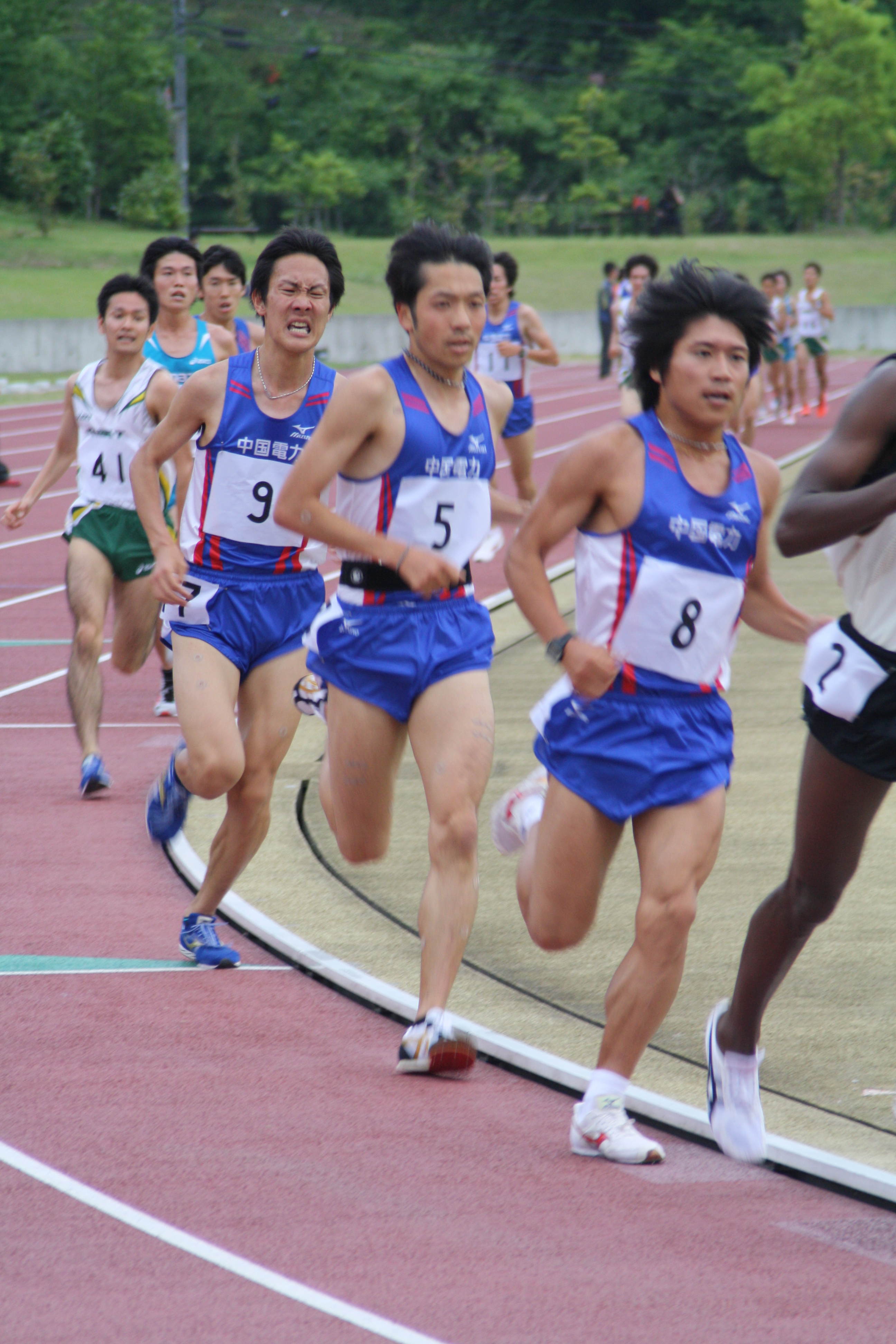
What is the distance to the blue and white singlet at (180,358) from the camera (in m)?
8.49

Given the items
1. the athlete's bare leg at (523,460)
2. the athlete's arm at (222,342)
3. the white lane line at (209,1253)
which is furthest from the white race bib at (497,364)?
the white lane line at (209,1253)

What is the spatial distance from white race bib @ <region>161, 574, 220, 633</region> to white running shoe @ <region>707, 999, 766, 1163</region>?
91.0 inches

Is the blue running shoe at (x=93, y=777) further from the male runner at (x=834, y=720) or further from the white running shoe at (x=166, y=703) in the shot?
the male runner at (x=834, y=720)

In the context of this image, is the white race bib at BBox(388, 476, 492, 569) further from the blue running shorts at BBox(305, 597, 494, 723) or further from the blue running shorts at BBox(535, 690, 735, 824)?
the blue running shorts at BBox(535, 690, 735, 824)

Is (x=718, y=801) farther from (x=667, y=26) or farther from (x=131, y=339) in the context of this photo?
(x=667, y=26)

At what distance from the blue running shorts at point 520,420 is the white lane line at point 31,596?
147 inches

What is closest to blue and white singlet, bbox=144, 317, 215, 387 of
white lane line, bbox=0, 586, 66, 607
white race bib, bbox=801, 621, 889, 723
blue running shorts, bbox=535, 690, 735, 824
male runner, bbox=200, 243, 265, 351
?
male runner, bbox=200, 243, 265, 351

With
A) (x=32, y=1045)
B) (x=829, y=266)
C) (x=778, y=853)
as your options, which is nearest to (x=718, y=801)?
(x=32, y=1045)

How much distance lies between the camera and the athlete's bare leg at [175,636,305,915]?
5629 mm

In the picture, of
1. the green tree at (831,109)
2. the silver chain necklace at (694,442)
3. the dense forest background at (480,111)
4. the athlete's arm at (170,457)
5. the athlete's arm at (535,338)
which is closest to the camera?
the silver chain necklace at (694,442)

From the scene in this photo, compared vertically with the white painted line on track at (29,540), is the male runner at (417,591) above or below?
above

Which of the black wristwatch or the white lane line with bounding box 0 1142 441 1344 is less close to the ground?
the black wristwatch

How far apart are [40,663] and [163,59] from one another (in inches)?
2746

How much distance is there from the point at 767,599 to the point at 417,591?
0.90 metres
